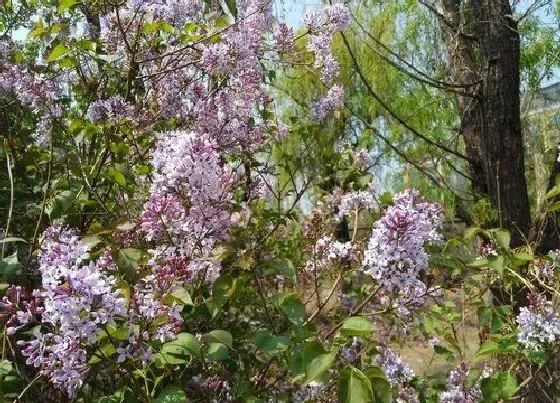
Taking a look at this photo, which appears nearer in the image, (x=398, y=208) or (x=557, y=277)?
(x=398, y=208)

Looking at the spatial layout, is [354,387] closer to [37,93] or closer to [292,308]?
[292,308]

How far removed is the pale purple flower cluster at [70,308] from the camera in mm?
1095

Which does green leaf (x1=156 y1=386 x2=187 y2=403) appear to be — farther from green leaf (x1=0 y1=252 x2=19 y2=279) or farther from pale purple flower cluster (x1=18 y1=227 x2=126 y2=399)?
green leaf (x1=0 y1=252 x2=19 y2=279)

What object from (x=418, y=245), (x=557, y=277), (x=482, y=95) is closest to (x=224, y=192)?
(x=418, y=245)

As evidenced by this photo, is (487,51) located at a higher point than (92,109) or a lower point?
higher

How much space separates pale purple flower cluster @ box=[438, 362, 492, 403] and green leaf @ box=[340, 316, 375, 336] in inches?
44.5

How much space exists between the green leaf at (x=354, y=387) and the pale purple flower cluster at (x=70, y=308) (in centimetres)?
47

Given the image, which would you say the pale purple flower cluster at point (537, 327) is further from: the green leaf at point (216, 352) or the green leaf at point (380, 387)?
the green leaf at point (216, 352)

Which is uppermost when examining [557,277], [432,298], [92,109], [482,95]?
[482,95]

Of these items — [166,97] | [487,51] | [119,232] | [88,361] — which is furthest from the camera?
[487,51]

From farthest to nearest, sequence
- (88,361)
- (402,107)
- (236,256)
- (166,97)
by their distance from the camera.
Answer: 1. (402,107)
2. (166,97)
3. (236,256)
4. (88,361)

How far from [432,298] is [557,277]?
719 mm

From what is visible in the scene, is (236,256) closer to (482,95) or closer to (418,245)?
(418,245)

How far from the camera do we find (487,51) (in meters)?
3.07
